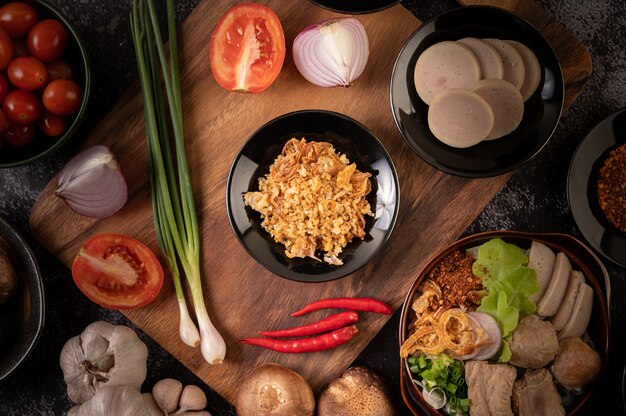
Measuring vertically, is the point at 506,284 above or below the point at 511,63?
below

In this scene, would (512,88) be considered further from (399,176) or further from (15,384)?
(15,384)

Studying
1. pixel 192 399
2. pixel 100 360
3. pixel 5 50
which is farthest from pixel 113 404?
pixel 5 50

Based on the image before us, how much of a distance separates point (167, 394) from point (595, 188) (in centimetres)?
202

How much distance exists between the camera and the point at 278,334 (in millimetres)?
2525

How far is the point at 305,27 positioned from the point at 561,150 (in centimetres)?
125

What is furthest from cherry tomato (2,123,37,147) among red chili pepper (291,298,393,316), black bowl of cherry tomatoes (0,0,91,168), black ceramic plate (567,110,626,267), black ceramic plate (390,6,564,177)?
black ceramic plate (567,110,626,267)

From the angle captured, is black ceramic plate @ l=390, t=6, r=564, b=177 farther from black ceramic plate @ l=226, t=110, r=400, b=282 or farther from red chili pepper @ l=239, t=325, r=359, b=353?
red chili pepper @ l=239, t=325, r=359, b=353

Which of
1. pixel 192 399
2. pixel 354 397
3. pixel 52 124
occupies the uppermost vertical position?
pixel 52 124

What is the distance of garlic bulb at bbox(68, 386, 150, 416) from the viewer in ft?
7.76

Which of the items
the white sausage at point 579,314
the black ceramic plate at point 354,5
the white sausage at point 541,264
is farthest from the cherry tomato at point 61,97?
the white sausage at point 579,314

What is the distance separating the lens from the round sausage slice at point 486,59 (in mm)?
2275

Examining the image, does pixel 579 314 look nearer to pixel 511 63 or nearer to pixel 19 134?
pixel 511 63

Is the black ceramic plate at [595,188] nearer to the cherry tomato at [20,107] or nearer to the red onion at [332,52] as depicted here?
the red onion at [332,52]

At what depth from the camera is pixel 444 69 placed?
90.5 inches
